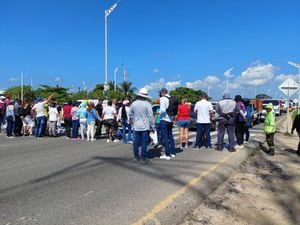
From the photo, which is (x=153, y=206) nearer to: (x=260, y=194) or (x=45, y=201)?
(x=45, y=201)

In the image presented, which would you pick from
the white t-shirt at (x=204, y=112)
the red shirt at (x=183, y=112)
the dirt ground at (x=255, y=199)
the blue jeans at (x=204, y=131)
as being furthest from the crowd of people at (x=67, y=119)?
the dirt ground at (x=255, y=199)

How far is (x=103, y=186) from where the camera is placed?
23.8 ft

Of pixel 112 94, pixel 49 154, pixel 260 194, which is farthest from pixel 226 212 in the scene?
pixel 112 94

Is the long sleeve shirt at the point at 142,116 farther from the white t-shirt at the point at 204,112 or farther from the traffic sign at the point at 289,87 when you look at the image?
the traffic sign at the point at 289,87

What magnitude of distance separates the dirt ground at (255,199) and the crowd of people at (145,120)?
2.18 m

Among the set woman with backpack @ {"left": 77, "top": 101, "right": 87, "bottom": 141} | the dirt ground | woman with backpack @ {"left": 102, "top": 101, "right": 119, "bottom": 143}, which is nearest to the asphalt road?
the dirt ground

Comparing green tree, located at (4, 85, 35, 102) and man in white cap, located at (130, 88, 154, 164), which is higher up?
green tree, located at (4, 85, 35, 102)

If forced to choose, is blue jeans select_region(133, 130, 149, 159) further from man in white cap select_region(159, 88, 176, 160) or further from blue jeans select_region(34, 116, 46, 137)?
blue jeans select_region(34, 116, 46, 137)

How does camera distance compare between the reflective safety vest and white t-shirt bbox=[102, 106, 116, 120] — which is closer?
the reflective safety vest

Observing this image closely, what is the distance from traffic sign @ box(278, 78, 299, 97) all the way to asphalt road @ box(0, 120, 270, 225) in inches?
453

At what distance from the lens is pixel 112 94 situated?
66188mm

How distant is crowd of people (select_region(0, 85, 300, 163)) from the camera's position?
9.88 m

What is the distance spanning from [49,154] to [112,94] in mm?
54661

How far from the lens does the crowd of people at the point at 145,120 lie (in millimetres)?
9875
